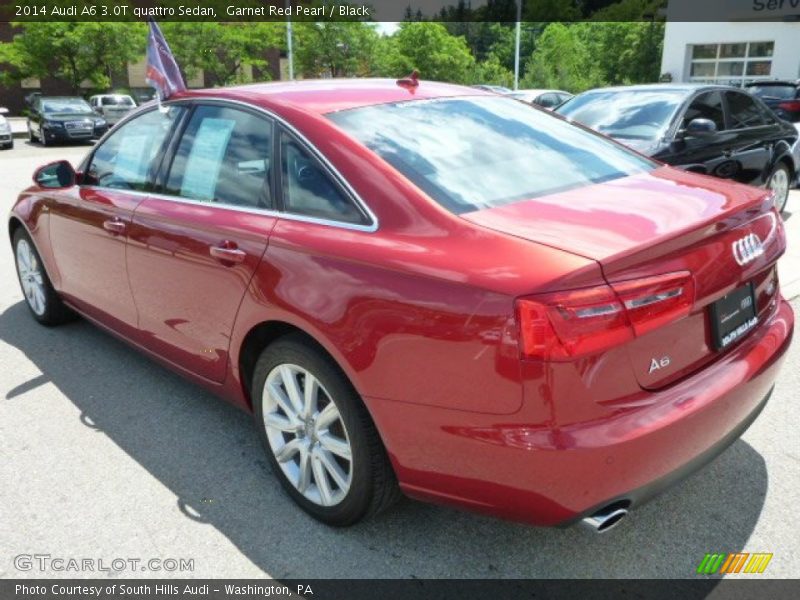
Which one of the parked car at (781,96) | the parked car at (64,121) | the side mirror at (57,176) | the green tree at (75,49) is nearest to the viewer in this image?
the side mirror at (57,176)

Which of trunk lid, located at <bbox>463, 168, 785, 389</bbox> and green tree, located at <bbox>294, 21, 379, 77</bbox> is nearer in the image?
trunk lid, located at <bbox>463, 168, 785, 389</bbox>

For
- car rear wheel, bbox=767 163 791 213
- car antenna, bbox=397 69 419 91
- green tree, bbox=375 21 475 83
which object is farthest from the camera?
green tree, bbox=375 21 475 83

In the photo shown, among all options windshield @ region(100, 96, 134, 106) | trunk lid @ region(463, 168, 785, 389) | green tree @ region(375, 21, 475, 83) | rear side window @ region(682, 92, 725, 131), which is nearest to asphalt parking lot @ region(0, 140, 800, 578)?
trunk lid @ region(463, 168, 785, 389)

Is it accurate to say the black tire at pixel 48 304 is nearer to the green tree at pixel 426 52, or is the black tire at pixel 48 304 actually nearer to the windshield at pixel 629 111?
the windshield at pixel 629 111

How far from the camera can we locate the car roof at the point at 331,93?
9.68 feet

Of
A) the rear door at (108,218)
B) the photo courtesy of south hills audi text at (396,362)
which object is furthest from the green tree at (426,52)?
the photo courtesy of south hills audi text at (396,362)

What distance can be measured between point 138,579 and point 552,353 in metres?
1.70

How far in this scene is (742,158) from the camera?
279 inches

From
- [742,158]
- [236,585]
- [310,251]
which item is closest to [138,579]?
[236,585]

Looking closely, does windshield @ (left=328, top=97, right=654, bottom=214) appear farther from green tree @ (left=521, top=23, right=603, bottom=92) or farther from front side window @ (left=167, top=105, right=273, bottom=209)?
green tree @ (left=521, top=23, right=603, bottom=92)

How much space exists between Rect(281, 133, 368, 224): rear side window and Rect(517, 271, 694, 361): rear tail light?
2.52ft

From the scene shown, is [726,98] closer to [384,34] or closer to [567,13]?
[384,34]

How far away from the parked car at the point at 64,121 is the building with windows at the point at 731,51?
2444cm

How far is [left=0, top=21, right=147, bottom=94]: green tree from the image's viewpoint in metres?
34.5
